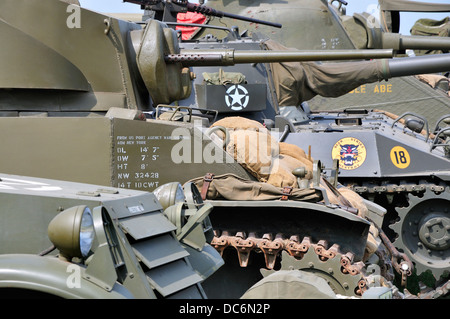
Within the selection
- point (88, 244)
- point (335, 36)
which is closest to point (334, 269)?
point (88, 244)

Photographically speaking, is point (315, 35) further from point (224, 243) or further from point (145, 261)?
point (145, 261)

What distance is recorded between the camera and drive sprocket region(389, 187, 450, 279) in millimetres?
10234

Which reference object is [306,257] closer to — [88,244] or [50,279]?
[88,244]

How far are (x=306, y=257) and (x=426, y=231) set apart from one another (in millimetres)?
4449

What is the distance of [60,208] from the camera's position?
368 centimetres

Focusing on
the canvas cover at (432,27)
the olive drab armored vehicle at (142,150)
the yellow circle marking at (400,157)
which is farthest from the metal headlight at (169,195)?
the canvas cover at (432,27)

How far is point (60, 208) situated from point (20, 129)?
244 cm

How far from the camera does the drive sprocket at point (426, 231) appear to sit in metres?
10.2

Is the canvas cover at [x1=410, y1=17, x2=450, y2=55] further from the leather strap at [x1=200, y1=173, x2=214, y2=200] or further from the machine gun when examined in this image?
the leather strap at [x1=200, y1=173, x2=214, y2=200]

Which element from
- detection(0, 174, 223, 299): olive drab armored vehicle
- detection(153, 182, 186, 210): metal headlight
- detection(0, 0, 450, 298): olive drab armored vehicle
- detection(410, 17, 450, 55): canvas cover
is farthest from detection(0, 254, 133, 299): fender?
detection(410, 17, 450, 55): canvas cover

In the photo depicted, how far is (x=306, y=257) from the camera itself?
633 centimetres

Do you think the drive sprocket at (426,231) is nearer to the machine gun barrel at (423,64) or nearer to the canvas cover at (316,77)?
the machine gun barrel at (423,64)

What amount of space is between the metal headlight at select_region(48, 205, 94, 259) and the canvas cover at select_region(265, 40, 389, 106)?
311 inches

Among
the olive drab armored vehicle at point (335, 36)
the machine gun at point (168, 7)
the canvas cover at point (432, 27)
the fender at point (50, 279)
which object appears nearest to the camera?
the fender at point (50, 279)
